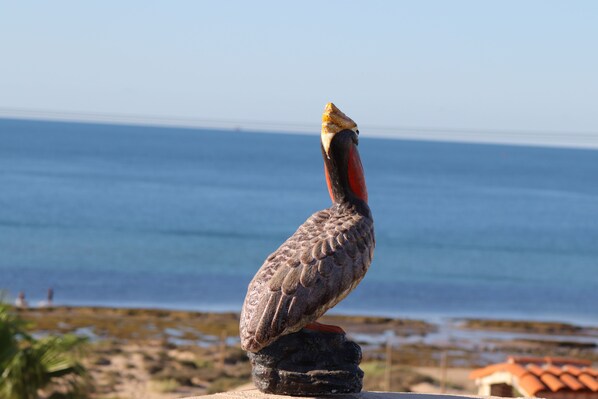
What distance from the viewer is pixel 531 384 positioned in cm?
1348

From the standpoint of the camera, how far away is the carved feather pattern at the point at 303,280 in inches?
349

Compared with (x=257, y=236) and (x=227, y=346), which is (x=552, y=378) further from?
(x=257, y=236)

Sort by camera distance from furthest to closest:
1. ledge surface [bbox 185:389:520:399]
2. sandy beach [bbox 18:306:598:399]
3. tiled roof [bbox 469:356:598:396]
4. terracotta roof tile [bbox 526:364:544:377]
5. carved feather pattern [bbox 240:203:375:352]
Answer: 1. sandy beach [bbox 18:306:598:399]
2. terracotta roof tile [bbox 526:364:544:377]
3. tiled roof [bbox 469:356:598:396]
4. ledge surface [bbox 185:389:520:399]
5. carved feather pattern [bbox 240:203:375:352]

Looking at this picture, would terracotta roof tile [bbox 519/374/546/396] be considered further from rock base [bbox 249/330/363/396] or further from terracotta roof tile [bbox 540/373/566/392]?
rock base [bbox 249/330/363/396]

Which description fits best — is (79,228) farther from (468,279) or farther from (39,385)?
(39,385)

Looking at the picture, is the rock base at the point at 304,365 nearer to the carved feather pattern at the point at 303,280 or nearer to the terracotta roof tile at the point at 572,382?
the carved feather pattern at the point at 303,280

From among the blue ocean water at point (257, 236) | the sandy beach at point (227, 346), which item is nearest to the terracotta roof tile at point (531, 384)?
the sandy beach at point (227, 346)

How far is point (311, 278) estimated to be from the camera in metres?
8.91

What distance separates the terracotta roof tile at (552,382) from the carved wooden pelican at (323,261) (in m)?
4.88

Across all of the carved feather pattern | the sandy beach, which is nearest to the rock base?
the carved feather pattern

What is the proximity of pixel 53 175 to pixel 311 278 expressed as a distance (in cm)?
12396

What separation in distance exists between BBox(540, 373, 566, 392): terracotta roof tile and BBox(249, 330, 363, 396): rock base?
4.74 metres

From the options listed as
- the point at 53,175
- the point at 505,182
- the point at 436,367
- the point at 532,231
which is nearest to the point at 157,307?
the point at 436,367

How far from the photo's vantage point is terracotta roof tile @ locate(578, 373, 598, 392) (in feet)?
44.0
